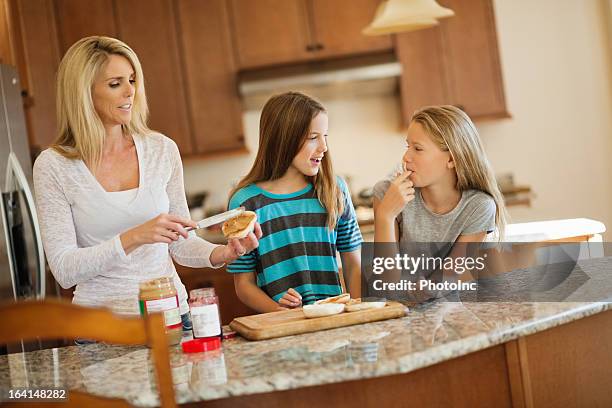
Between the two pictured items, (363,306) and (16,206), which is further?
(16,206)

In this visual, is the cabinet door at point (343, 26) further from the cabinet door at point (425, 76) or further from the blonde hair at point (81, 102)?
the blonde hair at point (81, 102)

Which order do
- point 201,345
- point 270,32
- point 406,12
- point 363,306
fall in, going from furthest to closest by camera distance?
point 270,32 → point 406,12 → point 363,306 → point 201,345

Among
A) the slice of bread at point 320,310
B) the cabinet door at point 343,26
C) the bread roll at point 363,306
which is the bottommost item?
the bread roll at point 363,306

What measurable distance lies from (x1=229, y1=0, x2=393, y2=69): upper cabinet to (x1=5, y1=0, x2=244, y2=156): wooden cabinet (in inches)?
4.4

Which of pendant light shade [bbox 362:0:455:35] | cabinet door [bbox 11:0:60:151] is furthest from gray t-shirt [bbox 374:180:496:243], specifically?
cabinet door [bbox 11:0:60:151]

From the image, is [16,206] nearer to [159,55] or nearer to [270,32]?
[159,55]

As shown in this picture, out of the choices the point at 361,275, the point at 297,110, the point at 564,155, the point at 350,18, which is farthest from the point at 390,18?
the point at 564,155

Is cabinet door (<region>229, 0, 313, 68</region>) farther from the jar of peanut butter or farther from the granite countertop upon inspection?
the jar of peanut butter

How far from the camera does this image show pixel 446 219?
2172 mm

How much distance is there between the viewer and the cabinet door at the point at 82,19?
4861mm

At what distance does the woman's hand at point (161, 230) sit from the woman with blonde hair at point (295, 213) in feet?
1.39

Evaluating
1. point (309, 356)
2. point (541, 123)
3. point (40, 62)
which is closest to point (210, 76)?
point (40, 62)

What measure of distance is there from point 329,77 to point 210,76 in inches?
28.7

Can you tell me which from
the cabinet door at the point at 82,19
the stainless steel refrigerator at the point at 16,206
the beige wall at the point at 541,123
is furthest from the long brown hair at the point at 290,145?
the cabinet door at the point at 82,19
